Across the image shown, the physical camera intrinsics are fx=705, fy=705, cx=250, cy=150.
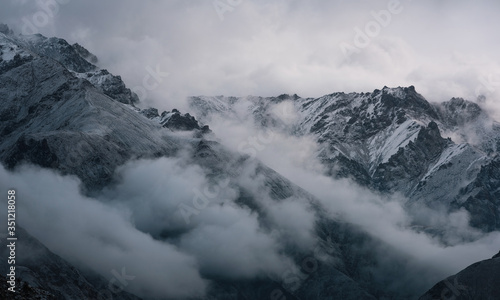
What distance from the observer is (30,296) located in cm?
13025

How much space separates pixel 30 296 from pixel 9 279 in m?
9.35

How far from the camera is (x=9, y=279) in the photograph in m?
137
